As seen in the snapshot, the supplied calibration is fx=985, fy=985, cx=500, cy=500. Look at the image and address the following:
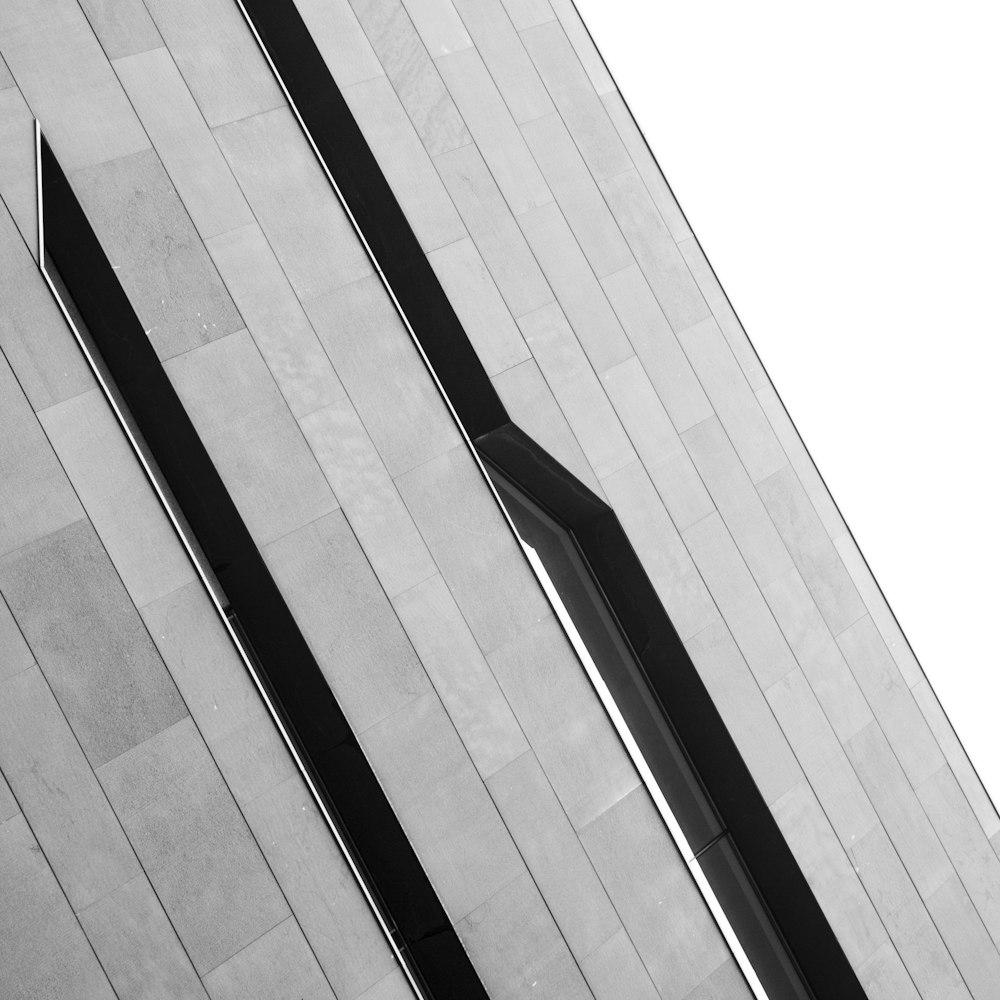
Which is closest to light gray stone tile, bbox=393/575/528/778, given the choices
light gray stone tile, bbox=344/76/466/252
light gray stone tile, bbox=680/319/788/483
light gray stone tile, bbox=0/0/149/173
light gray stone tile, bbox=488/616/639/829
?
light gray stone tile, bbox=488/616/639/829

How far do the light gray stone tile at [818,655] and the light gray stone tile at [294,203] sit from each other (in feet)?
15.3

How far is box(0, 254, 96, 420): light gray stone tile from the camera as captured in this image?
680 cm

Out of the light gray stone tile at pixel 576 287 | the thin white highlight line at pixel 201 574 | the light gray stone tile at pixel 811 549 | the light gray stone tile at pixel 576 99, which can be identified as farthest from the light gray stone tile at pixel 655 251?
the thin white highlight line at pixel 201 574

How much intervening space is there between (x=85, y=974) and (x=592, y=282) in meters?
6.53

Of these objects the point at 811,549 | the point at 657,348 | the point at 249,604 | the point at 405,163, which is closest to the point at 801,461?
the point at 811,549

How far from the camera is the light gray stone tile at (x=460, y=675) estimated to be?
297 inches

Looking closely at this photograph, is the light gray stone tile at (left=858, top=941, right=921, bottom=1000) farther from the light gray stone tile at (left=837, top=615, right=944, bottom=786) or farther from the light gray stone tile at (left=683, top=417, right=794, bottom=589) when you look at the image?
the light gray stone tile at (left=683, top=417, right=794, bottom=589)

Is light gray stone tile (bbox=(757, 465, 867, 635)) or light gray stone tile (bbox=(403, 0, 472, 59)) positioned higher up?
light gray stone tile (bbox=(403, 0, 472, 59))

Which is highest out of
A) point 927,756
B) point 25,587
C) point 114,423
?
point 114,423

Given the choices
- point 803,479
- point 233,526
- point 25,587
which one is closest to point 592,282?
point 803,479

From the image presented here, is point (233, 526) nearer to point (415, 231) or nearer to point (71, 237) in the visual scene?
point (71, 237)

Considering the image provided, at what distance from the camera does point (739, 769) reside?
8312 millimetres

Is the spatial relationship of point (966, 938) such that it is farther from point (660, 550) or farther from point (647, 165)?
point (647, 165)

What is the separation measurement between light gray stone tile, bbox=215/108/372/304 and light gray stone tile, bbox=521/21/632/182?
2399 millimetres
